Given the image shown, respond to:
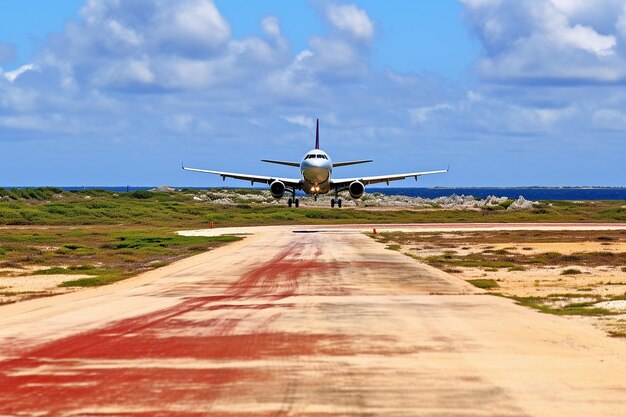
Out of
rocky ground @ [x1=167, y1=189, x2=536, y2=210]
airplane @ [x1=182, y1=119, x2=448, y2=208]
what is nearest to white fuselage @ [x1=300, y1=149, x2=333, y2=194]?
airplane @ [x1=182, y1=119, x2=448, y2=208]

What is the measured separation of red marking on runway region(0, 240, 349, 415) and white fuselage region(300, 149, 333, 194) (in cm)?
5805

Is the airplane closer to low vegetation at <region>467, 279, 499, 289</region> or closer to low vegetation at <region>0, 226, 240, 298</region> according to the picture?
low vegetation at <region>0, 226, 240, 298</region>

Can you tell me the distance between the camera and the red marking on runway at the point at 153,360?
14219 mm

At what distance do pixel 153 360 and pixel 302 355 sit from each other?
9.52 ft

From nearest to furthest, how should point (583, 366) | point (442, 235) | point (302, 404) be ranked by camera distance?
1. point (302, 404)
2. point (583, 366)
3. point (442, 235)

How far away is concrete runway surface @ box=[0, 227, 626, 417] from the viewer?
1391cm

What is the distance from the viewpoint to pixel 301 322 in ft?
81.3

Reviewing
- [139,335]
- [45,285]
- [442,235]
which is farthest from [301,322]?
[442,235]

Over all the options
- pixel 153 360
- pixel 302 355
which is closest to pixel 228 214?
pixel 302 355

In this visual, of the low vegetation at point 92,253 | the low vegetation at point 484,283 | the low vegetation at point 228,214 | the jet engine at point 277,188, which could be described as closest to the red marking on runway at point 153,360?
the low vegetation at point 484,283

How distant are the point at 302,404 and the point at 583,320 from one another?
14.4m

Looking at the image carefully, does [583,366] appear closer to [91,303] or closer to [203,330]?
[203,330]

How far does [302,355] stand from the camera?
18781 millimetres

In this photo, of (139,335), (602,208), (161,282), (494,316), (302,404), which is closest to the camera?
(302,404)
